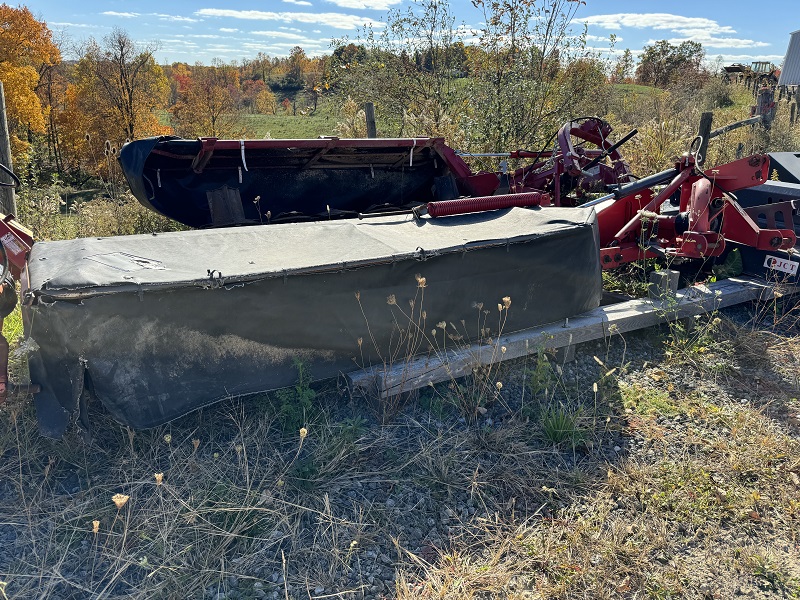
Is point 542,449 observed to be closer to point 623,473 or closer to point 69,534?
point 623,473

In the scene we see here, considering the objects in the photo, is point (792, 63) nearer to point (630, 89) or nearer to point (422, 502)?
point (630, 89)

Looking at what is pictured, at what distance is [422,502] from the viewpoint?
296 cm

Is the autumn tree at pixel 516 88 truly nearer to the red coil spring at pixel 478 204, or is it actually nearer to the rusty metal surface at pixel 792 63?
the red coil spring at pixel 478 204

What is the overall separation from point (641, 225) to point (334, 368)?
2932 millimetres

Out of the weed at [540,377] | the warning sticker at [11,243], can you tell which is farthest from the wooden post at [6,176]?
the weed at [540,377]

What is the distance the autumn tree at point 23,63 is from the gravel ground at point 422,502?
66.9 feet

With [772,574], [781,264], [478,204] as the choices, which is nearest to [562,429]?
[772,574]

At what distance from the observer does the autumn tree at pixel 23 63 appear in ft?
68.8

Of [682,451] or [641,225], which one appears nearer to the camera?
[682,451]

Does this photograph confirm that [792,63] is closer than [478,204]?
No

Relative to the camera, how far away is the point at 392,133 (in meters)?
10.4

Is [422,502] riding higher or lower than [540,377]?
lower

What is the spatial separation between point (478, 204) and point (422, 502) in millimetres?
2134

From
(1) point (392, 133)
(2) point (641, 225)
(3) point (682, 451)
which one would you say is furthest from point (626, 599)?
(1) point (392, 133)
